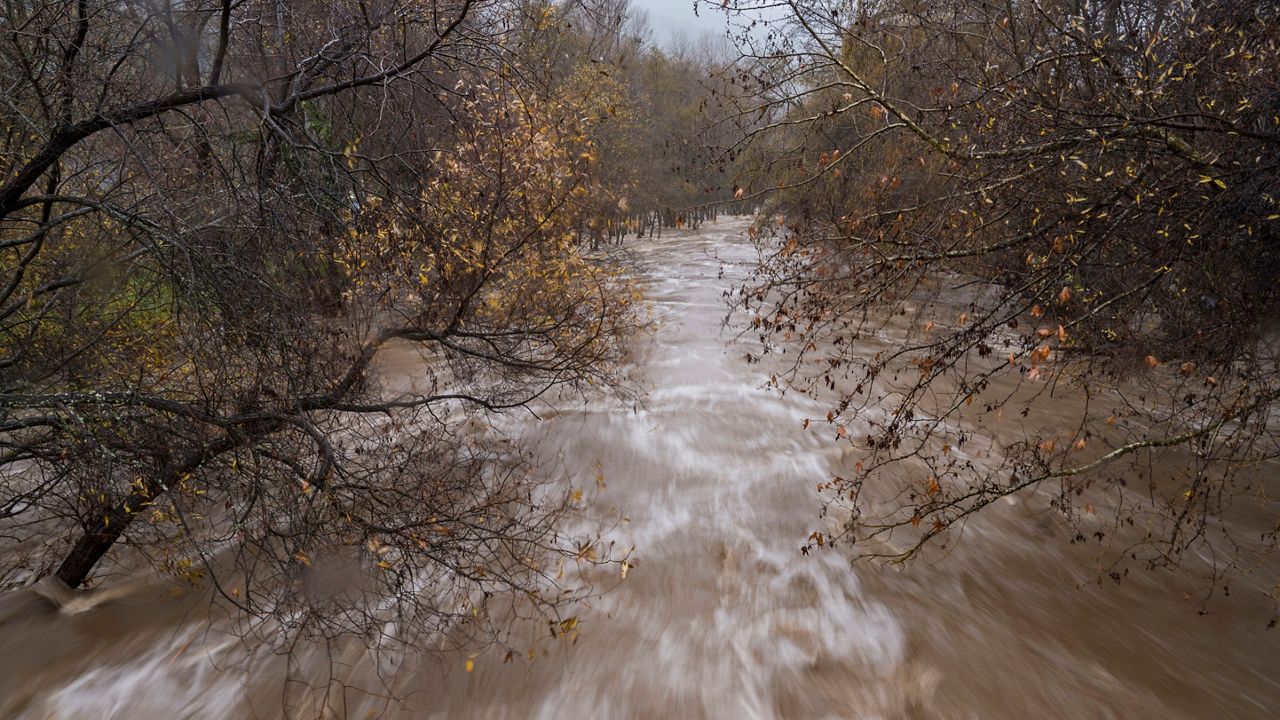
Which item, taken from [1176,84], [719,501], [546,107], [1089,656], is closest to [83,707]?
[719,501]

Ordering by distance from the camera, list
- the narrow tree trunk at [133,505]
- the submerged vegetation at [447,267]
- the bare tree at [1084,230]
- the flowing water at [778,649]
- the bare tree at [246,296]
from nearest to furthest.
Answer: the bare tree at [1084,230] < the submerged vegetation at [447,267] < the bare tree at [246,296] < the narrow tree trunk at [133,505] < the flowing water at [778,649]

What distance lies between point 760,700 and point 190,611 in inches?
212

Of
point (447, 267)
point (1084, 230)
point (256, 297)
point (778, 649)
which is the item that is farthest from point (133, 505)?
point (1084, 230)

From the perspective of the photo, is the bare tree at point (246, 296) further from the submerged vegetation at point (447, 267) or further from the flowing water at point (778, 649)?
the flowing water at point (778, 649)

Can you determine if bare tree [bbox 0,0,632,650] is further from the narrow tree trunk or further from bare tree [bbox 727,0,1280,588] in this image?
bare tree [bbox 727,0,1280,588]


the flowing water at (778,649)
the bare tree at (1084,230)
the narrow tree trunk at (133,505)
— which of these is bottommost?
the flowing water at (778,649)

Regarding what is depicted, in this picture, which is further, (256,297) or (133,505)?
(133,505)

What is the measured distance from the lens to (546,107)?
786 centimetres

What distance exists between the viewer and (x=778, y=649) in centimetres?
571

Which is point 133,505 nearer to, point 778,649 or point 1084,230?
point 778,649

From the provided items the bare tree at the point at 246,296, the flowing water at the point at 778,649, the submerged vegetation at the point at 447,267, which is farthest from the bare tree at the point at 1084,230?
the bare tree at the point at 246,296

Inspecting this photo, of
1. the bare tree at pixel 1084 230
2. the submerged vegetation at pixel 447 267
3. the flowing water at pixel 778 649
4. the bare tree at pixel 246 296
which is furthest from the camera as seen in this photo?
the flowing water at pixel 778 649

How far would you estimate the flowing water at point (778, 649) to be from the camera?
200 inches

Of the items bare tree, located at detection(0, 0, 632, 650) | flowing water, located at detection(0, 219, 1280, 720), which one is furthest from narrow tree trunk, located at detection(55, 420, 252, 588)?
flowing water, located at detection(0, 219, 1280, 720)
